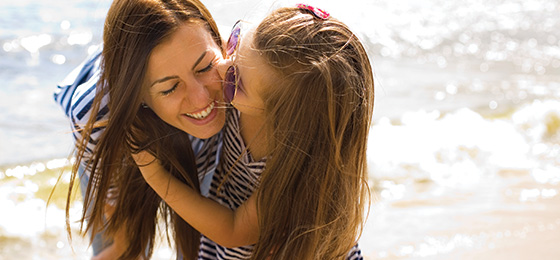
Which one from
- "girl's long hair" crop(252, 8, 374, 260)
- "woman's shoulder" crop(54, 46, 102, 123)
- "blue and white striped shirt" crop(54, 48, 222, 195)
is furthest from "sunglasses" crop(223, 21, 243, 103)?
"woman's shoulder" crop(54, 46, 102, 123)

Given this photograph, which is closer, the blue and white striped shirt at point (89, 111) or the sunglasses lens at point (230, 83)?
the sunglasses lens at point (230, 83)

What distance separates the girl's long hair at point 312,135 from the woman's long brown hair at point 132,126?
0.40 metres

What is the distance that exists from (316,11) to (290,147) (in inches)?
17.8

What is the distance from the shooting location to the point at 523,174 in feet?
16.1

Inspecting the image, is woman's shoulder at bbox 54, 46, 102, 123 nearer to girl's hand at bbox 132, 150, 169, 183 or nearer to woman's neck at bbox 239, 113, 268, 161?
girl's hand at bbox 132, 150, 169, 183

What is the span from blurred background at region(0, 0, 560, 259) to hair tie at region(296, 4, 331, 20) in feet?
0.48

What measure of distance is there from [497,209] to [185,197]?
2.47 meters

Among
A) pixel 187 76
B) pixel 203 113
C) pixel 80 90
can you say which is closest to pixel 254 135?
pixel 203 113

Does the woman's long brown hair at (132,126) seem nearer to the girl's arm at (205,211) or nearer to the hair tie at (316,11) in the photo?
the girl's arm at (205,211)

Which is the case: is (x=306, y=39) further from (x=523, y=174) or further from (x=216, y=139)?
(x=523, y=174)

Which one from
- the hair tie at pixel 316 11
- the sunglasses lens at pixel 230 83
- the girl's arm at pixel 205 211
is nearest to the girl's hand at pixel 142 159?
the girl's arm at pixel 205 211

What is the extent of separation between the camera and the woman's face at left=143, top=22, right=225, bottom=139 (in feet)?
7.80

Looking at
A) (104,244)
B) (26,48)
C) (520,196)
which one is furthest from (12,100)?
(520,196)

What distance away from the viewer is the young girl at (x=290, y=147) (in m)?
2.16
